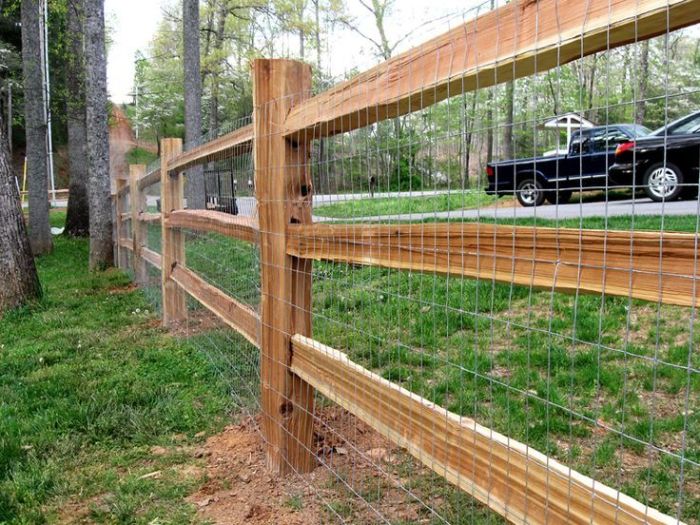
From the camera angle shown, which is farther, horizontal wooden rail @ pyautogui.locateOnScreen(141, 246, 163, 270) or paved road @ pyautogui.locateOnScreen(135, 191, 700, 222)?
horizontal wooden rail @ pyautogui.locateOnScreen(141, 246, 163, 270)

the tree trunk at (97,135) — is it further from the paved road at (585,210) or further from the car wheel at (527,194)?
the car wheel at (527,194)

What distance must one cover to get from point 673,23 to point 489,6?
2.03ft

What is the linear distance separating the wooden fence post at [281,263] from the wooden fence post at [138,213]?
577 centimetres

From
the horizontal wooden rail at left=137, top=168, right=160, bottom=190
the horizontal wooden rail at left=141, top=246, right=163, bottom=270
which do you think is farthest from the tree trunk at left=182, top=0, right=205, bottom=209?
the horizontal wooden rail at left=141, top=246, right=163, bottom=270

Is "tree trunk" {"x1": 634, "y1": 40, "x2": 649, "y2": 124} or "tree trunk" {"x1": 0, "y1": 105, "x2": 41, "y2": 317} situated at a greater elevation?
"tree trunk" {"x1": 634, "y1": 40, "x2": 649, "y2": 124}

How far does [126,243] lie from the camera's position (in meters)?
10.2

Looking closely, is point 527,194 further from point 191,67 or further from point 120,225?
point 191,67

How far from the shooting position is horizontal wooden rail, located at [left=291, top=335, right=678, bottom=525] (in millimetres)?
1449

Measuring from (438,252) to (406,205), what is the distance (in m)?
0.42

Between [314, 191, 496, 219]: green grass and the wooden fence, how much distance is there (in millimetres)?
90

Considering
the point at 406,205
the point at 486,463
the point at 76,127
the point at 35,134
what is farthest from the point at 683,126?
the point at 76,127

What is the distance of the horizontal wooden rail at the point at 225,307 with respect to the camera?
12.0ft

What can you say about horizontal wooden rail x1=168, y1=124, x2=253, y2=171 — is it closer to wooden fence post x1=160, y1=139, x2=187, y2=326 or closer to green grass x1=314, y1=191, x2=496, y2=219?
wooden fence post x1=160, y1=139, x2=187, y2=326

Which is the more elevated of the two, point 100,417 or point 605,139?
point 605,139
